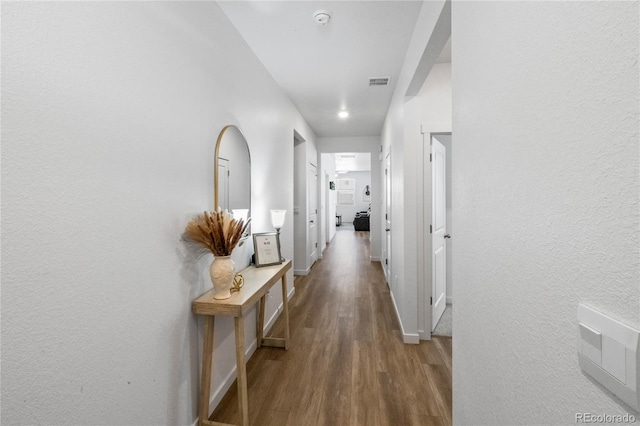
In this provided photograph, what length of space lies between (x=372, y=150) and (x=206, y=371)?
5.18m

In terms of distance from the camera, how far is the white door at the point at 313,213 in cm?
545

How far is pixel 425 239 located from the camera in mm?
2689

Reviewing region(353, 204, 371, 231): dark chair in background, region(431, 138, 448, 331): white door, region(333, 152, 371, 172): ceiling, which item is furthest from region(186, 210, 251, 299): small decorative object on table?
region(353, 204, 371, 231): dark chair in background

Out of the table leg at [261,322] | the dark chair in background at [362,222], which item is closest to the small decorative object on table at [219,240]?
the table leg at [261,322]

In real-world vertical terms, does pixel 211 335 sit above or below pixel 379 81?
below

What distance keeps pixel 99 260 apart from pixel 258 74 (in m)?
2.18

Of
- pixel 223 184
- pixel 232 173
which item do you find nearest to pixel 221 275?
pixel 223 184

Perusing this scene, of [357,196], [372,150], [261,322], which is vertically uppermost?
[372,150]

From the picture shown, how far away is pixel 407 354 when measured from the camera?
244cm

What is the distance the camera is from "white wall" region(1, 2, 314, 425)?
0.80 m

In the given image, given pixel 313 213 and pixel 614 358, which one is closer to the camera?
pixel 614 358

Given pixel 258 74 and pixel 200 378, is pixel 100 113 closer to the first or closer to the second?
pixel 200 378

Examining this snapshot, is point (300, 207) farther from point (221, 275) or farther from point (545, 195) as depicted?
point (545, 195)

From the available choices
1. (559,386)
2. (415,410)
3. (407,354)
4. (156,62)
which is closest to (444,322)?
(407,354)
